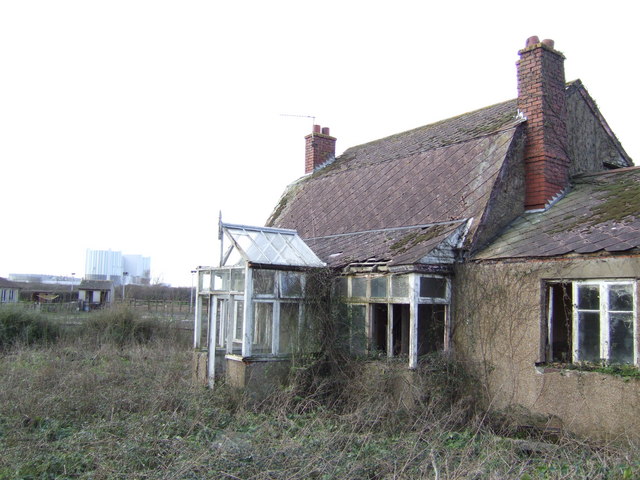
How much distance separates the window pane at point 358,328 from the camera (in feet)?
38.3

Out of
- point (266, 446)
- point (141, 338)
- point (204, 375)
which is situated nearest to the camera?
point (266, 446)

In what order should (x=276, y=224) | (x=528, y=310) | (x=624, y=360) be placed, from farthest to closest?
(x=276, y=224), (x=528, y=310), (x=624, y=360)

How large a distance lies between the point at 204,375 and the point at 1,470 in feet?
20.5

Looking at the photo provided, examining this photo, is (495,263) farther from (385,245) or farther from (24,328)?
(24,328)

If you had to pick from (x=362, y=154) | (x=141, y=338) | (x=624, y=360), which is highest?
(x=362, y=154)

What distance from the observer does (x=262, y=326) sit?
12.0m

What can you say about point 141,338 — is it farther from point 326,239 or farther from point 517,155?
point 517,155

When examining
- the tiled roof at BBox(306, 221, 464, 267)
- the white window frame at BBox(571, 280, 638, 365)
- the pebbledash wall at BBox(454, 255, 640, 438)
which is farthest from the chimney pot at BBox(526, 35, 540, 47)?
the white window frame at BBox(571, 280, 638, 365)

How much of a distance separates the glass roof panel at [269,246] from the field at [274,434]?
2.42 m

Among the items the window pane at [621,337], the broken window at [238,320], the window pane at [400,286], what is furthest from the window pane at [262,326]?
the window pane at [621,337]

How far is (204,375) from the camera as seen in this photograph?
1302cm

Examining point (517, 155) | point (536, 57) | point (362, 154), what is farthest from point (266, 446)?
point (362, 154)

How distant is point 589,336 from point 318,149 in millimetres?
12975

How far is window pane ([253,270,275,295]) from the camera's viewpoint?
1172 centimetres
